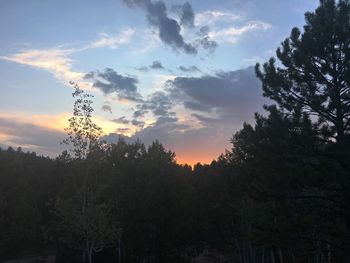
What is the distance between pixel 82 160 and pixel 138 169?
17625mm

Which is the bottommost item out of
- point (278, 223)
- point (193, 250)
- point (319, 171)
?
point (193, 250)

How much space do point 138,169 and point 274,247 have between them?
23.4 m

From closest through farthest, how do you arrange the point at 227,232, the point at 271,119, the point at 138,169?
the point at 271,119 → the point at 138,169 → the point at 227,232

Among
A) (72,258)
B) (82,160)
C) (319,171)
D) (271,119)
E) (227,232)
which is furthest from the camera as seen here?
(227,232)

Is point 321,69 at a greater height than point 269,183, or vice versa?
point 321,69

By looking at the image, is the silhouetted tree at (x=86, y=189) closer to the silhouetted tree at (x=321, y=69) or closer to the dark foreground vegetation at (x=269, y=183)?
the dark foreground vegetation at (x=269, y=183)

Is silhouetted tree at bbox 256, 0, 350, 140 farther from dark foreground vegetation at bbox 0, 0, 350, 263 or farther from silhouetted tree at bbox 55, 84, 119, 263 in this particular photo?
silhouetted tree at bbox 55, 84, 119, 263

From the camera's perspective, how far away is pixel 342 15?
66.0 ft

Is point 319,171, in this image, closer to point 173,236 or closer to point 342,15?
point 342,15

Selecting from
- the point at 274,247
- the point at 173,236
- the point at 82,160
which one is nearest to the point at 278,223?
the point at 274,247

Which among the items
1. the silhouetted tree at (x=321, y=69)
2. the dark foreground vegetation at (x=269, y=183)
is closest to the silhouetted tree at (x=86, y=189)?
the dark foreground vegetation at (x=269, y=183)

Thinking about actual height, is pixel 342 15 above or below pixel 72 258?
above

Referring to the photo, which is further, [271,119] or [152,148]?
[152,148]

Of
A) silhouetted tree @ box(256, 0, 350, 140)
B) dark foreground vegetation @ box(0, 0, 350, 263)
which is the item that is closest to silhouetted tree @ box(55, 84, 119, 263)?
dark foreground vegetation @ box(0, 0, 350, 263)
